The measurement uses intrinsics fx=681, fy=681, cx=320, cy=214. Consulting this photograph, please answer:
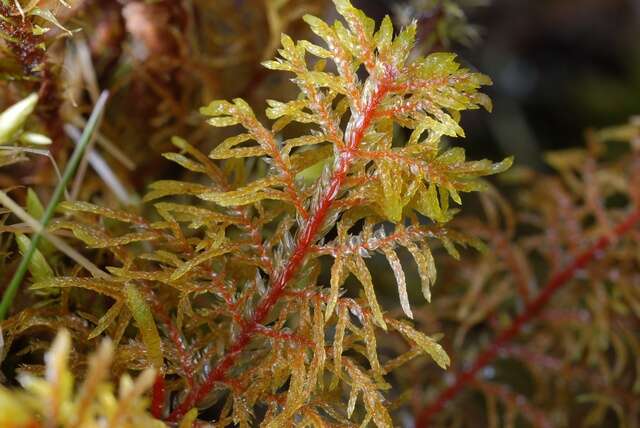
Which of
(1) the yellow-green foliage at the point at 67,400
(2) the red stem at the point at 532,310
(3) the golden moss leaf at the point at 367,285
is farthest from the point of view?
(2) the red stem at the point at 532,310

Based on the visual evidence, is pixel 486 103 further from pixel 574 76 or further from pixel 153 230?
pixel 574 76

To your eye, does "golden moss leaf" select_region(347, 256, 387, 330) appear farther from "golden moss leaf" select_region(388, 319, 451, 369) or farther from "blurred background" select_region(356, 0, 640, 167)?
"blurred background" select_region(356, 0, 640, 167)

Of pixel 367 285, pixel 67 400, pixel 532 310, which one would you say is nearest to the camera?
pixel 67 400

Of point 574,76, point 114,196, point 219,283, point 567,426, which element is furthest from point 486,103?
point 574,76

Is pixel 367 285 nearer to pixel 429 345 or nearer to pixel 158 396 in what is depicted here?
pixel 429 345

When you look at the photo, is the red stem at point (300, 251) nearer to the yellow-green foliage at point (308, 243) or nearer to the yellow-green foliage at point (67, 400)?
the yellow-green foliage at point (308, 243)

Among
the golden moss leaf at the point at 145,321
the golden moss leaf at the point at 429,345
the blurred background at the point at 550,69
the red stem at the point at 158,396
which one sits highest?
the blurred background at the point at 550,69

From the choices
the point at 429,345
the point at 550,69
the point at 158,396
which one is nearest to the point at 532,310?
the point at 429,345

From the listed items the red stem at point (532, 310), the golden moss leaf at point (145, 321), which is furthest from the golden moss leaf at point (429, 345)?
the red stem at point (532, 310)

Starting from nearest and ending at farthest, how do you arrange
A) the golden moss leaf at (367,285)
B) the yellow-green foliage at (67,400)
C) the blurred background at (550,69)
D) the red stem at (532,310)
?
1. the yellow-green foliage at (67,400)
2. the golden moss leaf at (367,285)
3. the red stem at (532,310)
4. the blurred background at (550,69)
